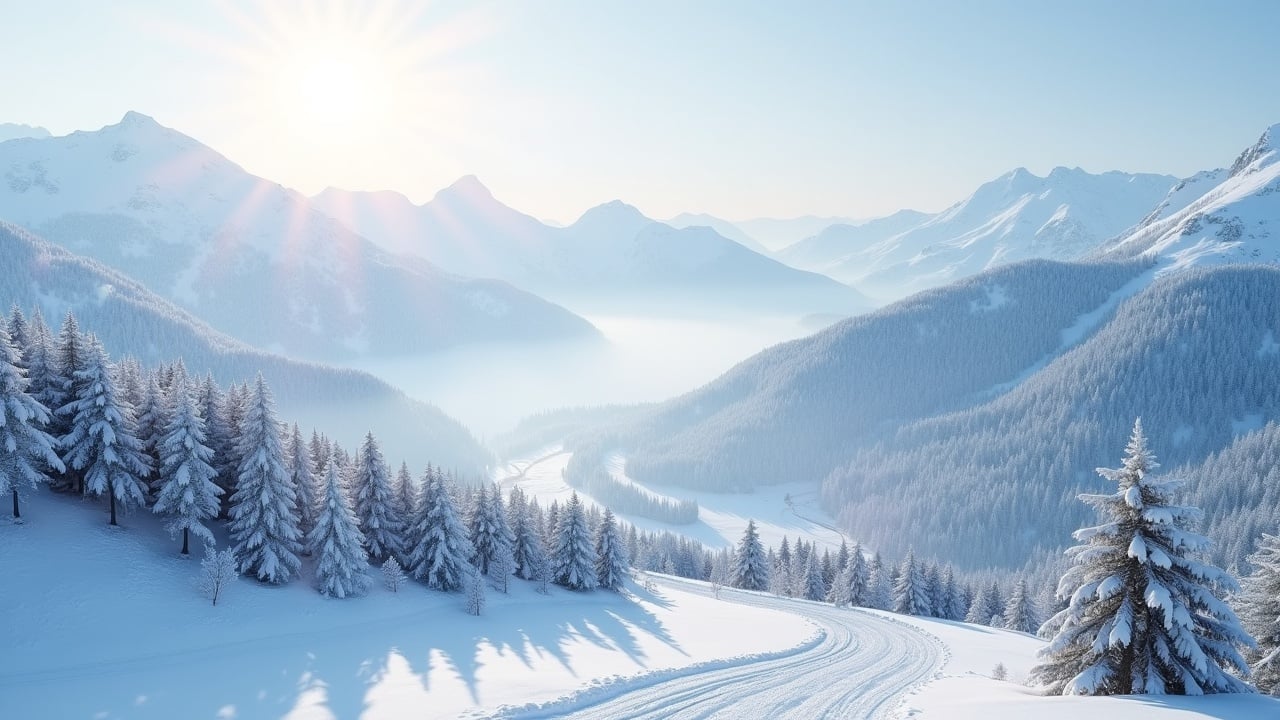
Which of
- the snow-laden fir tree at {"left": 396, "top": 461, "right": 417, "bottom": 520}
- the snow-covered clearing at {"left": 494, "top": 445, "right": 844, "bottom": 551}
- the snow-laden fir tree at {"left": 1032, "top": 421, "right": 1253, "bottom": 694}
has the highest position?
the snow-laden fir tree at {"left": 1032, "top": 421, "right": 1253, "bottom": 694}

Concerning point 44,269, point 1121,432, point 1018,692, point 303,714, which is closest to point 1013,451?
point 1121,432

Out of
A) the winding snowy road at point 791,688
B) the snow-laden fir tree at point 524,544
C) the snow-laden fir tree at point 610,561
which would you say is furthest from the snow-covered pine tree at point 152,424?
the winding snowy road at point 791,688

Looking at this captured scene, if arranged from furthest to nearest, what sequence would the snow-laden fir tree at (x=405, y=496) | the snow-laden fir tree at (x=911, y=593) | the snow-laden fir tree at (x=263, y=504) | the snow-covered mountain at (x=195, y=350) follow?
1. the snow-covered mountain at (x=195, y=350)
2. the snow-laden fir tree at (x=911, y=593)
3. the snow-laden fir tree at (x=405, y=496)
4. the snow-laden fir tree at (x=263, y=504)

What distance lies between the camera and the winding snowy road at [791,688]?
24.7m

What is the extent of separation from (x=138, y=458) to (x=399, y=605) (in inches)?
772

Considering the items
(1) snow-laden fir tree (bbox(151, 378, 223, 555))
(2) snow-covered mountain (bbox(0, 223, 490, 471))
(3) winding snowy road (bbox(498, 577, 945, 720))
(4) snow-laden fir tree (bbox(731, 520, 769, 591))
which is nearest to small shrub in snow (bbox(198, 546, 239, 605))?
(1) snow-laden fir tree (bbox(151, 378, 223, 555))

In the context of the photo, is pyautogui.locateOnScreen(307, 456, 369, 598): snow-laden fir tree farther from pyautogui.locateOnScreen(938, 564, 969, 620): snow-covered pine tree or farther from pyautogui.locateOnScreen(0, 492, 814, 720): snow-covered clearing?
pyautogui.locateOnScreen(938, 564, 969, 620): snow-covered pine tree

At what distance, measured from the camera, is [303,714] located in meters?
25.1

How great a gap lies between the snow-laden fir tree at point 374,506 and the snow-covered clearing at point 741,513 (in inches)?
4062

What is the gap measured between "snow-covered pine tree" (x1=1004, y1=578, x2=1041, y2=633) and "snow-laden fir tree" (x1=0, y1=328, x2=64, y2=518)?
89.7 meters

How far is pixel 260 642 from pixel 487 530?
22228 millimetres

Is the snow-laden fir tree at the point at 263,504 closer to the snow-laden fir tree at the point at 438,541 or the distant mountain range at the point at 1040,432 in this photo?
the snow-laden fir tree at the point at 438,541

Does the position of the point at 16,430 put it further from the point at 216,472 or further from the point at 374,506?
the point at 374,506

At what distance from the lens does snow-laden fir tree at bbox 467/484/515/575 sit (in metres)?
54.7
